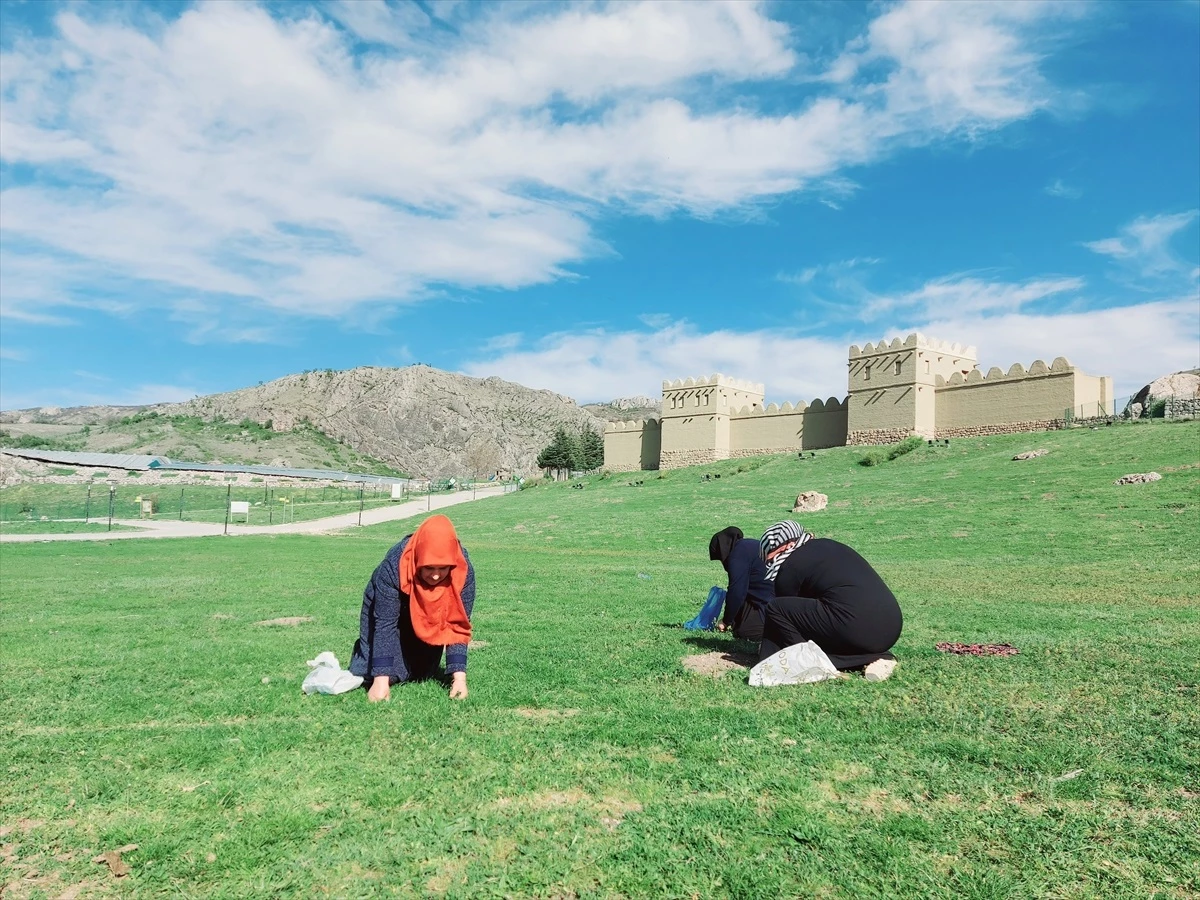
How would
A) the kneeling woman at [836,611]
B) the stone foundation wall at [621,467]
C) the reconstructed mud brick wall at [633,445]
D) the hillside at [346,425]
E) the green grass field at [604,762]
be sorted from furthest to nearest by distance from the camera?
the hillside at [346,425], the stone foundation wall at [621,467], the reconstructed mud brick wall at [633,445], the kneeling woman at [836,611], the green grass field at [604,762]

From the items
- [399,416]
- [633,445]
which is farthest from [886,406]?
[399,416]

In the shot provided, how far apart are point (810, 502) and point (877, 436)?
22.0m

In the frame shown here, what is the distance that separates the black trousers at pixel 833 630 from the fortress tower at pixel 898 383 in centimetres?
4342

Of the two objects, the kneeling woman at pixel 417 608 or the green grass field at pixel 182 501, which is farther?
the green grass field at pixel 182 501

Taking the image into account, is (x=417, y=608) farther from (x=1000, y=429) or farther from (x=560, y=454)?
(x=560, y=454)

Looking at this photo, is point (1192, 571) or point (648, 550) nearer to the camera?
point (1192, 571)

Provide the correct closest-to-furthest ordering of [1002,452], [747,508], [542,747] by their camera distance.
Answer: [542,747], [747,508], [1002,452]

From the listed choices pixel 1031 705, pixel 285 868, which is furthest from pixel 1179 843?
pixel 285 868

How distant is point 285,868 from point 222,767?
1438 millimetres

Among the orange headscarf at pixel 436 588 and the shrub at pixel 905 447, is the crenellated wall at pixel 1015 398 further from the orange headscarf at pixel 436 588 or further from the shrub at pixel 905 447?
the orange headscarf at pixel 436 588

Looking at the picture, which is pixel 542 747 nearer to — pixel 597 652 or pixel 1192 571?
pixel 597 652

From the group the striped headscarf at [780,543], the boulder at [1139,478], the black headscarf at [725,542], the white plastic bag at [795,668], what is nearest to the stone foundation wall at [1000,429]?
the boulder at [1139,478]

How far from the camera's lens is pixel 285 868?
3.48 meters

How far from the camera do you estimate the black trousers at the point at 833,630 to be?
260 inches
